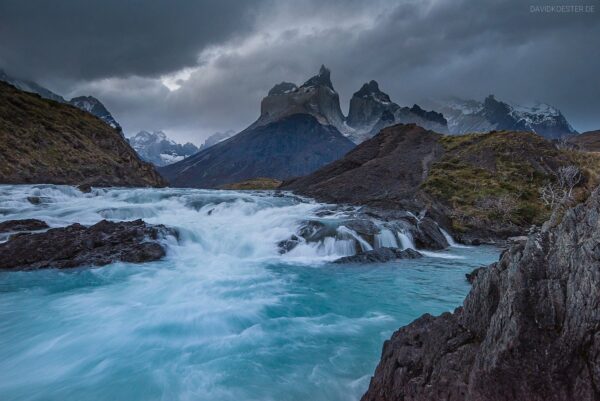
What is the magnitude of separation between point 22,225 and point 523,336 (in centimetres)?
2937

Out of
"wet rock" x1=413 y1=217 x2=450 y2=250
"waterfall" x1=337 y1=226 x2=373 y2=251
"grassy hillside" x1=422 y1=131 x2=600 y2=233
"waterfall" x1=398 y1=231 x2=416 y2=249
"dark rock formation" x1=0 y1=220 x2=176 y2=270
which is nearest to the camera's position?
"dark rock formation" x1=0 y1=220 x2=176 y2=270

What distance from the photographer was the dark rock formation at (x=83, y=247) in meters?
19.3

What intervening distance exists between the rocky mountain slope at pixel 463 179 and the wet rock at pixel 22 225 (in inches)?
1232

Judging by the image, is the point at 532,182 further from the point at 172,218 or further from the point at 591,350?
the point at 591,350

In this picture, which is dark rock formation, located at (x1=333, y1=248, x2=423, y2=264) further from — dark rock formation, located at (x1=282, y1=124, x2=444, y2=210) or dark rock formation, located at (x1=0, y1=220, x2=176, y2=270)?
dark rock formation, located at (x1=282, y1=124, x2=444, y2=210)

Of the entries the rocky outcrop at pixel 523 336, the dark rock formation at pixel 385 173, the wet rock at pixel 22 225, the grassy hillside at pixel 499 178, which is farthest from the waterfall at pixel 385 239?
the wet rock at pixel 22 225

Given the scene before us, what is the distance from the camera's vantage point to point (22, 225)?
2364 centimetres

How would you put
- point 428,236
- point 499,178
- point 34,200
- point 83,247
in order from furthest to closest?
point 499,178, point 34,200, point 428,236, point 83,247

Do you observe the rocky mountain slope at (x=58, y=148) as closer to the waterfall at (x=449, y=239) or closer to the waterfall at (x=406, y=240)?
the waterfall at (x=406, y=240)

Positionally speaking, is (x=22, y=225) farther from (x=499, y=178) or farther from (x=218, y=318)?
(x=499, y=178)

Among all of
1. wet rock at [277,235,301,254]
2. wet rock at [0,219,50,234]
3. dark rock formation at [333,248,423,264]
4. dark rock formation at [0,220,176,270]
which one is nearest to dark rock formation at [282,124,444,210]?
dark rock formation at [333,248,423,264]

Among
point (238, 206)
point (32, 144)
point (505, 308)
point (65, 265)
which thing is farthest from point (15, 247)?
point (32, 144)

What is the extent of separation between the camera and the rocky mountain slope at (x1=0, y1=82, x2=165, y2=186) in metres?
55.4

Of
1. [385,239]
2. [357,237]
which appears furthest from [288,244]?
[385,239]
